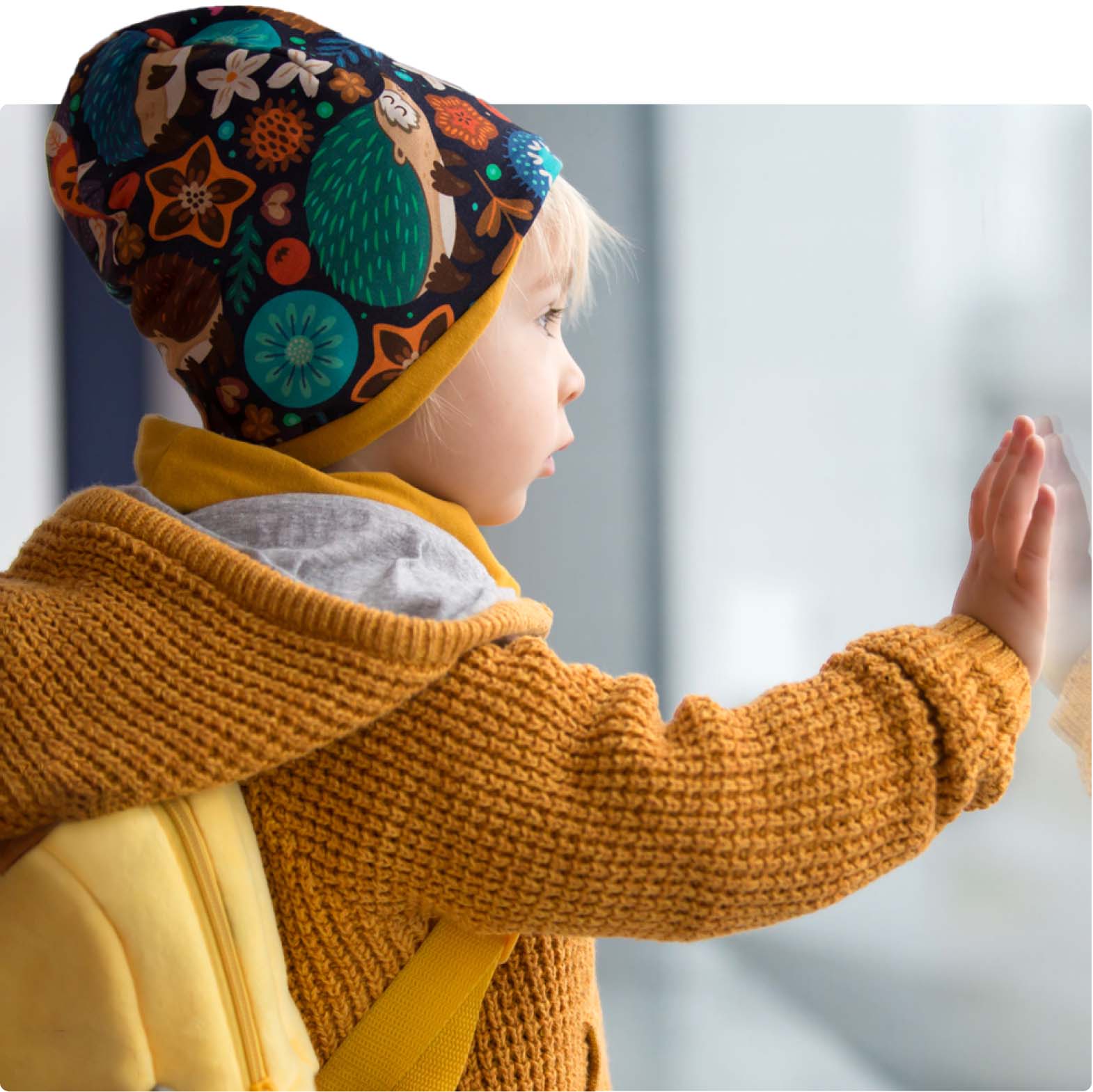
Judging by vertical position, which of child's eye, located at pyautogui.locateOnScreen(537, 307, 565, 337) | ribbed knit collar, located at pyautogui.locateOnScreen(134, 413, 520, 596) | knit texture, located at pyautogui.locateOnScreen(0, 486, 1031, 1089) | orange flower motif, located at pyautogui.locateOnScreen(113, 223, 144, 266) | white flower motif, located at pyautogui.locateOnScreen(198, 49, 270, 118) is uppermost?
white flower motif, located at pyautogui.locateOnScreen(198, 49, 270, 118)

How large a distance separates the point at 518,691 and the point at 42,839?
0.91 feet

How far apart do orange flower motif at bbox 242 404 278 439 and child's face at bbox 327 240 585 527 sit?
5 centimetres

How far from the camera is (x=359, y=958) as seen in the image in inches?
26.7

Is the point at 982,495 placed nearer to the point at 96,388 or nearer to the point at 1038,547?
the point at 1038,547

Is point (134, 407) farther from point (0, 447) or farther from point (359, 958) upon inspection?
point (359, 958)

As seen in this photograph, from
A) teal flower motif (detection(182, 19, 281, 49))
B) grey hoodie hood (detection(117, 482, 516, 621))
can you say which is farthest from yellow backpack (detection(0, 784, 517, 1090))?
teal flower motif (detection(182, 19, 281, 49))

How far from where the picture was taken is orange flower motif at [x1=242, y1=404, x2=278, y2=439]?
2.41ft

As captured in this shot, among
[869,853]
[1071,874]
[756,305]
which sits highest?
[756,305]

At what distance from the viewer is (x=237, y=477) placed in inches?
28.3

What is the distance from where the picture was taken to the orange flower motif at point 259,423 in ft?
2.41

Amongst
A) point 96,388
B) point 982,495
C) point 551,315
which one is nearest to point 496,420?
point 551,315

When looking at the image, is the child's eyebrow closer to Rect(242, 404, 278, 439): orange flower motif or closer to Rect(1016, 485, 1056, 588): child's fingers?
Rect(242, 404, 278, 439): orange flower motif

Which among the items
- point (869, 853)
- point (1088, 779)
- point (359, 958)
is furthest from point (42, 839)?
point (1088, 779)

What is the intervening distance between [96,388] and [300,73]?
0.93 m
